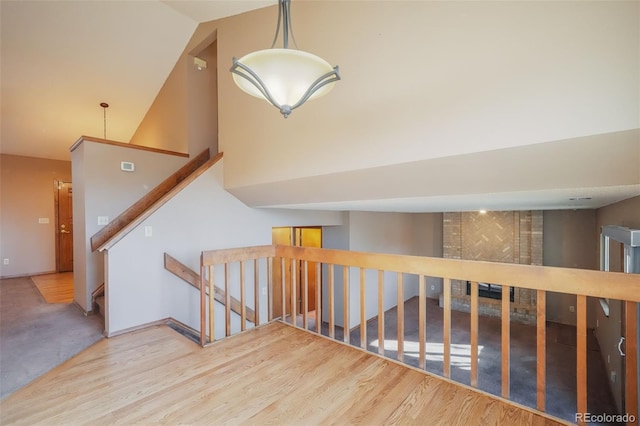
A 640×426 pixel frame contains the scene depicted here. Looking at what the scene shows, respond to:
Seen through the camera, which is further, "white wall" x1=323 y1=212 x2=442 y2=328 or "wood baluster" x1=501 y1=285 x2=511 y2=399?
"white wall" x1=323 y1=212 x2=442 y2=328

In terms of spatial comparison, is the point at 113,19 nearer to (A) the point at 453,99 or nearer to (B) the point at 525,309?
(A) the point at 453,99

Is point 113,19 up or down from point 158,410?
up

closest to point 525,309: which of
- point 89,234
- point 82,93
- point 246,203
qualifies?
point 246,203

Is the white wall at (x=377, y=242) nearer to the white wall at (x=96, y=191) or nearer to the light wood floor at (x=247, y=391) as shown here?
the light wood floor at (x=247, y=391)

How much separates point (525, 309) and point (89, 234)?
7.66 metres

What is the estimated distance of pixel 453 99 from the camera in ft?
6.24

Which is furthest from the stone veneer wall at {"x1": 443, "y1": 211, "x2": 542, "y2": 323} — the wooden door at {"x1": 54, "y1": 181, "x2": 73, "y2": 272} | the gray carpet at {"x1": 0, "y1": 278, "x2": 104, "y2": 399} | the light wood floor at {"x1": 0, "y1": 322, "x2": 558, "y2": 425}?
the wooden door at {"x1": 54, "y1": 181, "x2": 73, "y2": 272}

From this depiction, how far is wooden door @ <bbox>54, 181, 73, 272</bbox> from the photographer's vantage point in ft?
20.7

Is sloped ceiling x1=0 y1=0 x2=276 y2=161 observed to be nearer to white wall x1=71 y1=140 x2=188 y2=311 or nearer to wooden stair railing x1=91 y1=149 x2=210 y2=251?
white wall x1=71 y1=140 x2=188 y2=311

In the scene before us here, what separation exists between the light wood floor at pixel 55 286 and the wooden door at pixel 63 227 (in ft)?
0.93

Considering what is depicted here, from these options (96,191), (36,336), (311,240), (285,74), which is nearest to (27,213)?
(96,191)

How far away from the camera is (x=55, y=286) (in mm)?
5066

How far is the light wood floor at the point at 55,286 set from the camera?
430cm

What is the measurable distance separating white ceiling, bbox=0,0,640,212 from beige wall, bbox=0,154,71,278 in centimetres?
40
